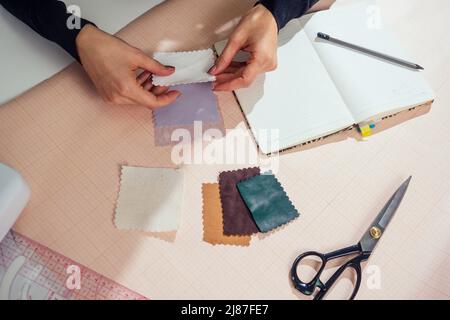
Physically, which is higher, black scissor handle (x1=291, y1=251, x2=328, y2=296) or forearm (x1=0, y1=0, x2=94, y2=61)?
forearm (x1=0, y1=0, x2=94, y2=61)

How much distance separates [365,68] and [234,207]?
0.39 metres

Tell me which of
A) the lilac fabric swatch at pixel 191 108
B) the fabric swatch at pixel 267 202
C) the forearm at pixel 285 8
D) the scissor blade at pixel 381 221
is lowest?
the scissor blade at pixel 381 221

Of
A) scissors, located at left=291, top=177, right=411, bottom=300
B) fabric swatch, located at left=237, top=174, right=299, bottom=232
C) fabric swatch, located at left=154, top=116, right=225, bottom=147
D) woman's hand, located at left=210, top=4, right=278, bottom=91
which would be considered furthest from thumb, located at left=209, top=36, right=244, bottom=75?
scissors, located at left=291, top=177, right=411, bottom=300

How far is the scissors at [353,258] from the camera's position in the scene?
653mm

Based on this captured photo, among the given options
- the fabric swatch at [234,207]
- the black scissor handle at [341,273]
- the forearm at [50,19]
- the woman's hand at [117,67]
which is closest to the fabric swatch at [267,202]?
the fabric swatch at [234,207]

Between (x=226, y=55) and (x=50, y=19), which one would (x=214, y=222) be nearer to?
(x=226, y=55)

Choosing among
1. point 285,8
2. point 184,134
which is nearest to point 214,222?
point 184,134

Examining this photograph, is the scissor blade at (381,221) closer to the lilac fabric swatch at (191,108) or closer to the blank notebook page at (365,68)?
the blank notebook page at (365,68)

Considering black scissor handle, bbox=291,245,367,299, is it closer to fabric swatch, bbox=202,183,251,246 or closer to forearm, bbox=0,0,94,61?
fabric swatch, bbox=202,183,251,246

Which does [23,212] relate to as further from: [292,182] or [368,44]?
[368,44]

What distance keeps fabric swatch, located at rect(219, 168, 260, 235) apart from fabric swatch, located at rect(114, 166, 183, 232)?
81 mm

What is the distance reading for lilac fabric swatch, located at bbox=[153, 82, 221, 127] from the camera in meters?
0.74

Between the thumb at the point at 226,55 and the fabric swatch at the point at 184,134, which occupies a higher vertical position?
the thumb at the point at 226,55

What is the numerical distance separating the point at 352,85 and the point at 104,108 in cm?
49
